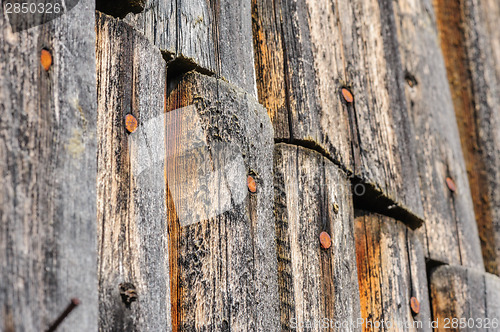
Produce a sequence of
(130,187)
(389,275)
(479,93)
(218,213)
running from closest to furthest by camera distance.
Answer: (130,187), (218,213), (389,275), (479,93)

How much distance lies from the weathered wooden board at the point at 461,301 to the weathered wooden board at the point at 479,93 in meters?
0.41

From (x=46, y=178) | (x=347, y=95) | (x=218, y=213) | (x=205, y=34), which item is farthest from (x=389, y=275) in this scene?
(x=46, y=178)

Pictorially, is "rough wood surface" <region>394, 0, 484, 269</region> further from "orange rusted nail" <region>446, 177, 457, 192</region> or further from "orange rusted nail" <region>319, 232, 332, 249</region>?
"orange rusted nail" <region>319, 232, 332, 249</region>

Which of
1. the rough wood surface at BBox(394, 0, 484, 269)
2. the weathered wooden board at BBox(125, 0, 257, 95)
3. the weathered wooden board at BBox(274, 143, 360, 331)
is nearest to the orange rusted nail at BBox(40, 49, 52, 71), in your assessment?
the weathered wooden board at BBox(125, 0, 257, 95)

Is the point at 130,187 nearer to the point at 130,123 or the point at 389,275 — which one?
the point at 130,123

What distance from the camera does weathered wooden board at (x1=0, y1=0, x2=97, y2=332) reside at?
99 cm

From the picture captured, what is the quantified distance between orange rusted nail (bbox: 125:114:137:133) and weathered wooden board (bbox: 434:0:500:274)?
1.94 meters

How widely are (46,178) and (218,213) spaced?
1.67 feet

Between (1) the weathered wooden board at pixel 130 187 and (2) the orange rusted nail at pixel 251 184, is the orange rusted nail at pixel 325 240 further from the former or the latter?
(1) the weathered wooden board at pixel 130 187

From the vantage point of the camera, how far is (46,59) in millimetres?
1126

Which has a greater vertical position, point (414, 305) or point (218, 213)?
point (218, 213)

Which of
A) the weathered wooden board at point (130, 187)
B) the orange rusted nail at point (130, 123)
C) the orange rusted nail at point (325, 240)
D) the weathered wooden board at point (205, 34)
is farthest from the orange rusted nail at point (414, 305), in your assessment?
the orange rusted nail at point (130, 123)

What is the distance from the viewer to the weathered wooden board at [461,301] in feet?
7.17

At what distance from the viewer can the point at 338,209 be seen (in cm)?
182
